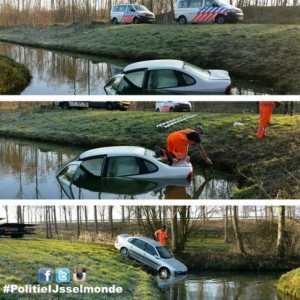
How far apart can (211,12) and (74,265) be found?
276cm

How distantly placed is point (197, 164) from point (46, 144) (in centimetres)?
145

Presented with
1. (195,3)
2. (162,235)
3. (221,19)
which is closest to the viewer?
(221,19)

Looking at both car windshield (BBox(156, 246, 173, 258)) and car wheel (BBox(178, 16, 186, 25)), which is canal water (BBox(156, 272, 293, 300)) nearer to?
car windshield (BBox(156, 246, 173, 258))

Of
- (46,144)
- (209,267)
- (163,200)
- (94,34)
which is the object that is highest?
(94,34)

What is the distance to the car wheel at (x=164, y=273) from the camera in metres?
6.76

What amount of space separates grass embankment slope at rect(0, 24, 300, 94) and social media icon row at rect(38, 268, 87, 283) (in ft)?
7.00

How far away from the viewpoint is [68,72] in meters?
5.87

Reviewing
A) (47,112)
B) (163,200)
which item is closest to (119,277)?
(163,200)

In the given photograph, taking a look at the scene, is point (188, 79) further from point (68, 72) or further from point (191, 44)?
point (68, 72)

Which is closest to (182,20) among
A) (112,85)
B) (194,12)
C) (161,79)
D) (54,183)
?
(194,12)

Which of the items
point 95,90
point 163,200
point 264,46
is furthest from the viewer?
point 163,200

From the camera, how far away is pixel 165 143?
6418mm

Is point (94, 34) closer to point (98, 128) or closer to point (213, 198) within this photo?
point (98, 128)

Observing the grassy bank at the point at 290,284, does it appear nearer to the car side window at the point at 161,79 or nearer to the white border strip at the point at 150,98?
the white border strip at the point at 150,98
